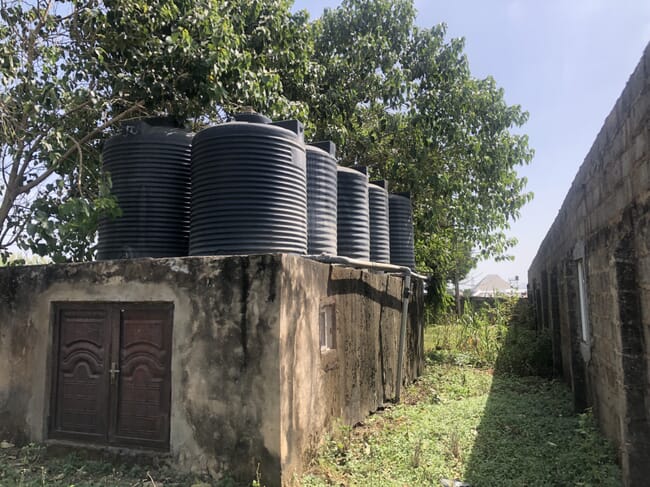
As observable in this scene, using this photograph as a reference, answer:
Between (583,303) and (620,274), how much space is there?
8.36ft

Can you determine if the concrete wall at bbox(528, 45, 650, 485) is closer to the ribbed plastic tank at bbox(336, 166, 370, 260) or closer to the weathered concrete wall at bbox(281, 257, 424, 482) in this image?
the weathered concrete wall at bbox(281, 257, 424, 482)

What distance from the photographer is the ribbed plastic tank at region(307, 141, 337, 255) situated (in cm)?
573

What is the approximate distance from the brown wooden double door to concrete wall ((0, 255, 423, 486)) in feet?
0.37

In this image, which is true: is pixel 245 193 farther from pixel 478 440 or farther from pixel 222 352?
pixel 478 440

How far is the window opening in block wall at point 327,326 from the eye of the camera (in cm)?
493

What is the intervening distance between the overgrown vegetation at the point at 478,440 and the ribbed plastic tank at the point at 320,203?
2073mm

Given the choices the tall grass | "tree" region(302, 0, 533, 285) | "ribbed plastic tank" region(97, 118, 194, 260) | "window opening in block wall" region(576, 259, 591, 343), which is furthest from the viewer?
"tree" region(302, 0, 533, 285)

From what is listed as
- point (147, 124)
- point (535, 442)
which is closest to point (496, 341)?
point (535, 442)

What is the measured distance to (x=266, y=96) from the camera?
711 centimetres

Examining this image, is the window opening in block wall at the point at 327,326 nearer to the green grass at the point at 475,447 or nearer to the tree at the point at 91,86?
the green grass at the point at 475,447

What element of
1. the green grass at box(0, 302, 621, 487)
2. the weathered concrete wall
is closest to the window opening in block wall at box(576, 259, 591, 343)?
the green grass at box(0, 302, 621, 487)

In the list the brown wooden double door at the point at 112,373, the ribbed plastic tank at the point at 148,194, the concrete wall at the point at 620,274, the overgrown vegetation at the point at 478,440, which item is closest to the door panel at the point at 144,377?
the brown wooden double door at the point at 112,373

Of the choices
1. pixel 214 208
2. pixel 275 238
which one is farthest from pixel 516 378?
pixel 214 208

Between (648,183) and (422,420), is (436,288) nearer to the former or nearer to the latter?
(422,420)
